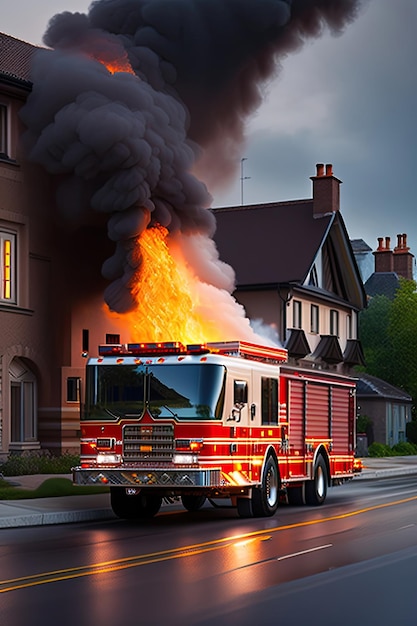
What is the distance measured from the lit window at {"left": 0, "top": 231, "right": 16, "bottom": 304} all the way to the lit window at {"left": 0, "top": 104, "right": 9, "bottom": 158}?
193 centimetres

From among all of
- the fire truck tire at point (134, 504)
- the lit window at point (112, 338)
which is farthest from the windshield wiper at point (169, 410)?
the lit window at point (112, 338)

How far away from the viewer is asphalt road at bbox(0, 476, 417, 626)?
9578 mm

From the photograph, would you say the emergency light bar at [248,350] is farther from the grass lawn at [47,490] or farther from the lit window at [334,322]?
the lit window at [334,322]

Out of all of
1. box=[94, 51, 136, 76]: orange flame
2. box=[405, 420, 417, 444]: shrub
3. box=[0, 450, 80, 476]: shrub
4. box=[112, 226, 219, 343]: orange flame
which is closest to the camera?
box=[112, 226, 219, 343]: orange flame

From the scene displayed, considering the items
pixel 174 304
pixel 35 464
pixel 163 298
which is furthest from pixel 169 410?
pixel 35 464

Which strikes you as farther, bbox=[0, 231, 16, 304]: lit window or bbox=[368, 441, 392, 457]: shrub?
bbox=[368, 441, 392, 457]: shrub

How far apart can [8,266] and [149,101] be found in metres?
5.25

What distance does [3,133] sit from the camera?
94.2ft

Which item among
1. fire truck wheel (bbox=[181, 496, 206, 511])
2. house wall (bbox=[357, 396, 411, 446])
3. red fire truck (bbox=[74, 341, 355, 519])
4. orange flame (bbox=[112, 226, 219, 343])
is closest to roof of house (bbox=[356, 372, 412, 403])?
house wall (bbox=[357, 396, 411, 446])

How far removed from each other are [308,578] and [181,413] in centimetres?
704

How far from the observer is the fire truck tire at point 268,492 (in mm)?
19719

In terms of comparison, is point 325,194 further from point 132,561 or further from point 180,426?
point 132,561

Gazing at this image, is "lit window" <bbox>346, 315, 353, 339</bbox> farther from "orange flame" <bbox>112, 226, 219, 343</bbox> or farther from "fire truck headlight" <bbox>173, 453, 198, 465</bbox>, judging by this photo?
"fire truck headlight" <bbox>173, 453, 198, 465</bbox>

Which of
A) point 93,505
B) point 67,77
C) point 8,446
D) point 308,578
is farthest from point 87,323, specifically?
point 308,578
